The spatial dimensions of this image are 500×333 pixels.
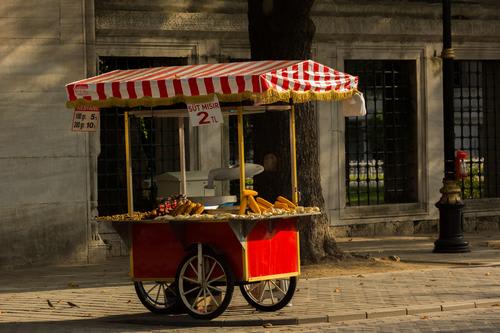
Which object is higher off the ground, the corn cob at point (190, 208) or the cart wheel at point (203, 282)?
the corn cob at point (190, 208)

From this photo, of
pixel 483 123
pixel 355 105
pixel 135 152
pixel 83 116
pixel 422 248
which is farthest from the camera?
pixel 483 123

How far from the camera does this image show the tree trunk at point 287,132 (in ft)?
63.5

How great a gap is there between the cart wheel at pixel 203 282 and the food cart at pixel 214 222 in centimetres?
1

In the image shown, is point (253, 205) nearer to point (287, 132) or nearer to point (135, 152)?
point (287, 132)

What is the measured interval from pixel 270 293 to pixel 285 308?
27 cm

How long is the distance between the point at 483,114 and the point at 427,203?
2.67m

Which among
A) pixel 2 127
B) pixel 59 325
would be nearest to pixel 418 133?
pixel 2 127

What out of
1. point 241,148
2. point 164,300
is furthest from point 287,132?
point 241,148

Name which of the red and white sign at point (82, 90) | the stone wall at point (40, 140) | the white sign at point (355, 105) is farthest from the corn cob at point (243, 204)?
the stone wall at point (40, 140)

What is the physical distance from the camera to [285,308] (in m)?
15.0

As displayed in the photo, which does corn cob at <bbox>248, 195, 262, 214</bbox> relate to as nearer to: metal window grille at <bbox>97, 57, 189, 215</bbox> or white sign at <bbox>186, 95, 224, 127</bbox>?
white sign at <bbox>186, 95, 224, 127</bbox>

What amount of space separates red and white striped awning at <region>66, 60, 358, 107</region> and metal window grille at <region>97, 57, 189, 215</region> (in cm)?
800

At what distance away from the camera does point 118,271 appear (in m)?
20.0

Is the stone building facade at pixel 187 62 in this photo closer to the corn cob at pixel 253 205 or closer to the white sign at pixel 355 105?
the white sign at pixel 355 105
